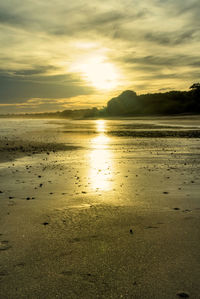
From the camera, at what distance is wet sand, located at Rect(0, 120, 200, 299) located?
339cm

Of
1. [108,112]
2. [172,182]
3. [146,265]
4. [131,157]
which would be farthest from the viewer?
[108,112]

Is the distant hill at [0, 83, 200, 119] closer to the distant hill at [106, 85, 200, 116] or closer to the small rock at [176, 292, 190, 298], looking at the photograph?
the distant hill at [106, 85, 200, 116]

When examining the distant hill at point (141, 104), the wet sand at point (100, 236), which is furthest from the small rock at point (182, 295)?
the distant hill at point (141, 104)

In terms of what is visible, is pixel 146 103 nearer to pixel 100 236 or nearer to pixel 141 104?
pixel 141 104

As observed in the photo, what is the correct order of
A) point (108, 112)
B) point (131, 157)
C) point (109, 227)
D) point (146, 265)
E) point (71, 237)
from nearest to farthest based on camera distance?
point (146, 265), point (71, 237), point (109, 227), point (131, 157), point (108, 112)

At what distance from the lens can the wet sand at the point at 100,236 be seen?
339cm

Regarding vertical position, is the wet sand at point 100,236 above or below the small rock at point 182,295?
above

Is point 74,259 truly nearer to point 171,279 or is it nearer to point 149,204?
point 171,279

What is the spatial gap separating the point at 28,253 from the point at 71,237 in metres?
0.87

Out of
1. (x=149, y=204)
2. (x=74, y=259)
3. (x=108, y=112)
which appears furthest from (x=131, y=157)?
(x=108, y=112)

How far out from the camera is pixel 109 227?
5.16 m

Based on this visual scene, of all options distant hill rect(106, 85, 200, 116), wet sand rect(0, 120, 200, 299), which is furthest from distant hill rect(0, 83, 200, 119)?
wet sand rect(0, 120, 200, 299)

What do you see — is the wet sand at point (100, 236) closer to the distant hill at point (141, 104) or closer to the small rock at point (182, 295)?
the small rock at point (182, 295)

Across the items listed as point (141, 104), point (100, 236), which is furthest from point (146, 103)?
point (100, 236)
